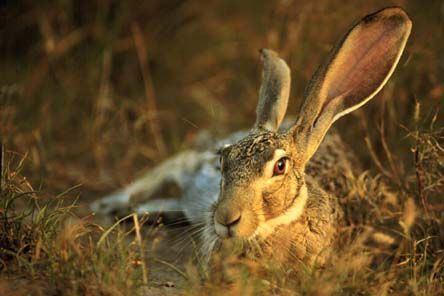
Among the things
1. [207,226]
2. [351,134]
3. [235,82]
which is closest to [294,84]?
[351,134]

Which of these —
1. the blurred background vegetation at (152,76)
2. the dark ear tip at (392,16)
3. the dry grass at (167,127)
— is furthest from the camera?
the blurred background vegetation at (152,76)

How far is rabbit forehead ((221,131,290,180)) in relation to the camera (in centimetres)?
370

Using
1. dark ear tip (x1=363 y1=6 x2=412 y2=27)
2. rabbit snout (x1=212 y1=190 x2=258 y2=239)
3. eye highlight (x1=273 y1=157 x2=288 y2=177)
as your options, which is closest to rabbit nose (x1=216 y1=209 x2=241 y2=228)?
rabbit snout (x1=212 y1=190 x2=258 y2=239)

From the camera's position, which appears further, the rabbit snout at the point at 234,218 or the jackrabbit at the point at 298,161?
the jackrabbit at the point at 298,161

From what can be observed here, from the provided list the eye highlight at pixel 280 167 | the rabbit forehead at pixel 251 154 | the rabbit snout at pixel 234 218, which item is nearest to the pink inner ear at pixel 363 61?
the rabbit forehead at pixel 251 154

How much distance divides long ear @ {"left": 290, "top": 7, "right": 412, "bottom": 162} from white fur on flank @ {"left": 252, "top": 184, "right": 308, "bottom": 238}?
0.77ft

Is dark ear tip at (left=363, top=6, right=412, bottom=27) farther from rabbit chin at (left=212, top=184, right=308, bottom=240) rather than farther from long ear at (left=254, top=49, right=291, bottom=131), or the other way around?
rabbit chin at (left=212, top=184, right=308, bottom=240)

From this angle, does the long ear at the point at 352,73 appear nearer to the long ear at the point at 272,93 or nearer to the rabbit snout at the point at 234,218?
the long ear at the point at 272,93

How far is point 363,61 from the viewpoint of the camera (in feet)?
13.8

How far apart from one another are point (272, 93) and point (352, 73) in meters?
0.58

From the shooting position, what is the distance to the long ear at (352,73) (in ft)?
13.4

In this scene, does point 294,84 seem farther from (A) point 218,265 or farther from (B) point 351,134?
(A) point 218,265

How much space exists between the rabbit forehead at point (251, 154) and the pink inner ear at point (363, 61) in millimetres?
530

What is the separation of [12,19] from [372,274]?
482cm
